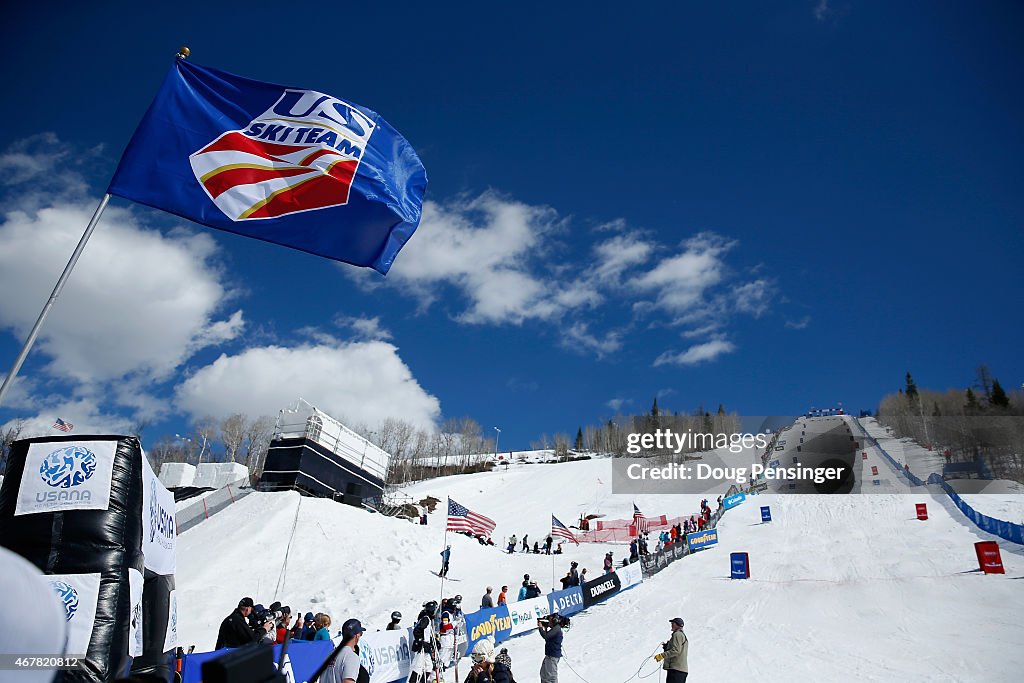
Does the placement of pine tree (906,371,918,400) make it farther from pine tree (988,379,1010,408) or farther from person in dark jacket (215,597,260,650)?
person in dark jacket (215,597,260,650)

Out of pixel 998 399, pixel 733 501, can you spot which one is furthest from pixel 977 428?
pixel 733 501

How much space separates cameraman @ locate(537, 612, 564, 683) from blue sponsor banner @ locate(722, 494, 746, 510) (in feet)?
124

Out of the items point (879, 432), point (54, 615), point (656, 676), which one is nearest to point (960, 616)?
point (656, 676)

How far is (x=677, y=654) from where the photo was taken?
9.84 meters

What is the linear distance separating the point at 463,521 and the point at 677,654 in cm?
1515

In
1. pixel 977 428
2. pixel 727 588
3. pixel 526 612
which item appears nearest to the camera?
pixel 526 612

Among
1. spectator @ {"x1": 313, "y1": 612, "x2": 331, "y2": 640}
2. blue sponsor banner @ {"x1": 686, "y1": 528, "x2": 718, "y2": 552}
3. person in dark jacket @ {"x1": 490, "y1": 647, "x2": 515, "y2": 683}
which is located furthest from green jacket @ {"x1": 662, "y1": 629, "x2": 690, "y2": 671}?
blue sponsor banner @ {"x1": 686, "y1": 528, "x2": 718, "y2": 552}

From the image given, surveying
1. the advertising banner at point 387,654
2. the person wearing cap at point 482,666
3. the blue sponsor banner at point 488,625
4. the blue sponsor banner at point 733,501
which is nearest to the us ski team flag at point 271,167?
the person wearing cap at point 482,666

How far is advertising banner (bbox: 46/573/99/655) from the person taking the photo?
19.6 feet

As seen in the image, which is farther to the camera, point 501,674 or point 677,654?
point 677,654

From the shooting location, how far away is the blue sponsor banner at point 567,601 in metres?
19.8

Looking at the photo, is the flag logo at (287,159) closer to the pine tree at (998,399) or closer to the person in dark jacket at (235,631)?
the person in dark jacket at (235,631)

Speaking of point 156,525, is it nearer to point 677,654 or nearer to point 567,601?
point 677,654

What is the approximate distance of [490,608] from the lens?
17000 millimetres
